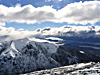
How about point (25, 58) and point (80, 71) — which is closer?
point (80, 71)

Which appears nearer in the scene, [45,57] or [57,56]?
[45,57]

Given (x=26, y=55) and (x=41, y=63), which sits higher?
(x=26, y=55)

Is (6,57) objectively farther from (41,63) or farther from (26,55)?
(41,63)

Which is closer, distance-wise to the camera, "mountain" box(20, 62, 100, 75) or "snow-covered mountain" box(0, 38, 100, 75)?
"mountain" box(20, 62, 100, 75)

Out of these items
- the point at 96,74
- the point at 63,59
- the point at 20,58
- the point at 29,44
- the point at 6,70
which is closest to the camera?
the point at 96,74

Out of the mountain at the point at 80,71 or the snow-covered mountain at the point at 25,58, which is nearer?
the mountain at the point at 80,71

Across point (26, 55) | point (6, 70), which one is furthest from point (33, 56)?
point (6, 70)

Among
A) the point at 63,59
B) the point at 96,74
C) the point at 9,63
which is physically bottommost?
the point at 63,59

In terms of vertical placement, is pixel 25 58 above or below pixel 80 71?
below

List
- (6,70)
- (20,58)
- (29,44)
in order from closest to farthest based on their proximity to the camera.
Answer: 1. (6,70)
2. (20,58)
3. (29,44)
